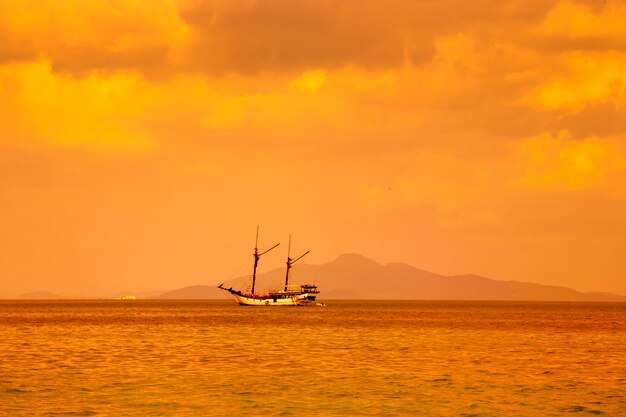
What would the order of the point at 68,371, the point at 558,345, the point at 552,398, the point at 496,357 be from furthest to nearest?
the point at 558,345, the point at 496,357, the point at 68,371, the point at 552,398

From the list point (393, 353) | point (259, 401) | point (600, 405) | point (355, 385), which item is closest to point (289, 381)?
point (355, 385)

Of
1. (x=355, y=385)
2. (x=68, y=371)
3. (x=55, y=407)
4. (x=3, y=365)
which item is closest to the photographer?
(x=55, y=407)

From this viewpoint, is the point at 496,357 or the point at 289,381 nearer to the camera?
the point at 289,381

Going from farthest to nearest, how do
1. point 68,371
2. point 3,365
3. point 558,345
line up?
point 558,345 < point 3,365 < point 68,371

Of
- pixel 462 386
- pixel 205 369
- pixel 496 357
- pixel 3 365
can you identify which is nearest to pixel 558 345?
pixel 496 357

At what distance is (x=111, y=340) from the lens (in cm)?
8262

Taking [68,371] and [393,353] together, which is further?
[393,353]

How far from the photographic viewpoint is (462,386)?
43.8 metres

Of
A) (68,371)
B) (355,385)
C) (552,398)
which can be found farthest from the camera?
(68,371)

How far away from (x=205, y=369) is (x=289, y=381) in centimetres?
862

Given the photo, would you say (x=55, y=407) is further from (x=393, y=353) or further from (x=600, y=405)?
(x=393, y=353)

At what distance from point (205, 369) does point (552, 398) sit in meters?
23.8

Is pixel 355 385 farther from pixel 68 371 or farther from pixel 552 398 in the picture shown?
pixel 68 371

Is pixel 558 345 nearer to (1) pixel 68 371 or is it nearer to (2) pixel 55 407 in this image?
(1) pixel 68 371
